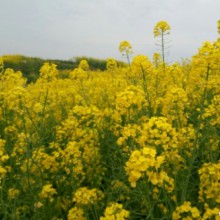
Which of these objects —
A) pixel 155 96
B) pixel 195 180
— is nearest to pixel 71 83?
pixel 155 96

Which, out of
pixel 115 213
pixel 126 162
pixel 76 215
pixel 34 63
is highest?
pixel 34 63

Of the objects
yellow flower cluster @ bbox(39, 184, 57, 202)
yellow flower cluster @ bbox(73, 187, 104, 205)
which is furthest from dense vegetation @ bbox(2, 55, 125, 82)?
yellow flower cluster @ bbox(73, 187, 104, 205)

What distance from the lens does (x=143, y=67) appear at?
3611 millimetres

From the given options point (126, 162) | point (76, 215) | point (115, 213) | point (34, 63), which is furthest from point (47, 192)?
point (34, 63)

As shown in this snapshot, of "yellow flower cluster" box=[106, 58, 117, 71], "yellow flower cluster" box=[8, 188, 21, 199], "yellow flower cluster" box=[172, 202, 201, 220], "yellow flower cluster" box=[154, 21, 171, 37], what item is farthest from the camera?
"yellow flower cluster" box=[106, 58, 117, 71]

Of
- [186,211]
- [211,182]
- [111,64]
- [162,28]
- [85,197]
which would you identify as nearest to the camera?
[186,211]

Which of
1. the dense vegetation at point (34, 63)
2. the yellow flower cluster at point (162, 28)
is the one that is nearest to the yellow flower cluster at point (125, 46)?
the yellow flower cluster at point (162, 28)

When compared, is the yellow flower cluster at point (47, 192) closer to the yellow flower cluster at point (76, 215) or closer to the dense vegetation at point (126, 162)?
the dense vegetation at point (126, 162)

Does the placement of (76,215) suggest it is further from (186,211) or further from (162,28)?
(162,28)

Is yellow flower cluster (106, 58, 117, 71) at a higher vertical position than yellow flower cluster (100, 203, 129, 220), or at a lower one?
higher

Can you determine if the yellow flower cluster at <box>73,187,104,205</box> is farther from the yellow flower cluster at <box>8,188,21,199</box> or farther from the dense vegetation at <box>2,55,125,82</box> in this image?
the dense vegetation at <box>2,55,125,82</box>

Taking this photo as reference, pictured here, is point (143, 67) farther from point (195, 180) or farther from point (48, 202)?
point (48, 202)

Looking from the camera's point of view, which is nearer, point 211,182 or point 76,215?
point 211,182

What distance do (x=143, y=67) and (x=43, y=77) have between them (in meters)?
1.03
